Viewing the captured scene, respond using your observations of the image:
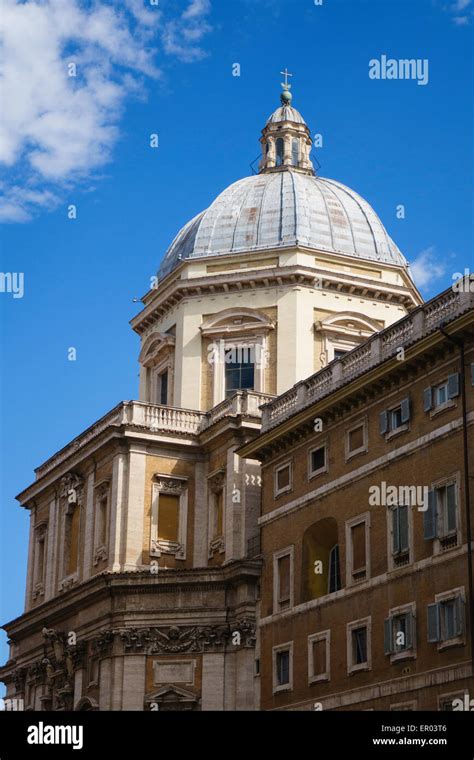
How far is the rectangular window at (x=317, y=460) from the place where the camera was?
51188 mm

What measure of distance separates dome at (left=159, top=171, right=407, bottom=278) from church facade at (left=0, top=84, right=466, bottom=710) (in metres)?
0.10

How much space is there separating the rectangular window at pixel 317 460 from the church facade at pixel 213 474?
48 cm

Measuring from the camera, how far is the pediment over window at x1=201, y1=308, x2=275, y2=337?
64.8 m

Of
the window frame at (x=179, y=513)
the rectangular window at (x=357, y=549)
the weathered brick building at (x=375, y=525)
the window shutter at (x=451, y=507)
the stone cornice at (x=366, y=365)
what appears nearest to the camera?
the weathered brick building at (x=375, y=525)

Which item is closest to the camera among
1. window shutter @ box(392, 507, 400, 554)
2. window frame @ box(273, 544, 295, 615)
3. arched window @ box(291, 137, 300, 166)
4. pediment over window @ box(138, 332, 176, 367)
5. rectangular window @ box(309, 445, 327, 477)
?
window shutter @ box(392, 507, 400, 554)

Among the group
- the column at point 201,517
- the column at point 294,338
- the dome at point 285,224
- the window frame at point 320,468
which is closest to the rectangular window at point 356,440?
the window frame at point 320,468

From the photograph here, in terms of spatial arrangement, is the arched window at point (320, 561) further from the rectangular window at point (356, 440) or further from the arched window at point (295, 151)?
the arched window at point (295, 151)

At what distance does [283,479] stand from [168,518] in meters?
7.41

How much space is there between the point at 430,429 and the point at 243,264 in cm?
2344

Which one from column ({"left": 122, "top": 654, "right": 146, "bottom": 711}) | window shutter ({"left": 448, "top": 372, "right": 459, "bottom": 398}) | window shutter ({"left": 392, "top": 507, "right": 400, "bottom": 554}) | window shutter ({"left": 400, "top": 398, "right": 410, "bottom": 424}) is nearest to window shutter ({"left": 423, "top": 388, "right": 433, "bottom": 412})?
window shutter ({"left": 400, "top": 398, "right": 410, "bottom": 424})

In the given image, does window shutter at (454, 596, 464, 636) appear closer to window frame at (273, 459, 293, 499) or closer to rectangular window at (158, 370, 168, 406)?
window frame at (273, 459, 293, 499)

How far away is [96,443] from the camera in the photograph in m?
61.6

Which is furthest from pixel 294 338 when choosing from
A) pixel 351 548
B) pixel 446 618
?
pixel 446 618

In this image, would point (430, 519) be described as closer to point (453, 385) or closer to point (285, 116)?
point (453, 385)
